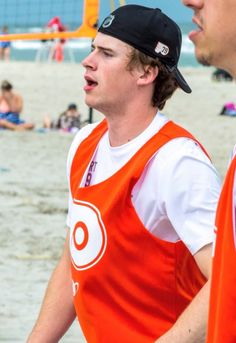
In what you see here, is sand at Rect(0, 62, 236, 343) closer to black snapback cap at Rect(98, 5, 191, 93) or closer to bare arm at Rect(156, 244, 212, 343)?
black snapback cap at Rect(98, 5, 191, 93)

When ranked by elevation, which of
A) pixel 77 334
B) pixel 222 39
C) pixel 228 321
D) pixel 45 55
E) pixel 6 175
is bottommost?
pixel 45 55

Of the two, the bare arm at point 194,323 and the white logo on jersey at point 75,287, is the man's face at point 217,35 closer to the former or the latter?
the bare arm at point 194,323

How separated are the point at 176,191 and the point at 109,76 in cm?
42

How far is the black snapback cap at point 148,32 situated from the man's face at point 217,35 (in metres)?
1.04

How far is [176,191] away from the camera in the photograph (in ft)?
9.23

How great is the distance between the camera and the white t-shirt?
279 centimetres

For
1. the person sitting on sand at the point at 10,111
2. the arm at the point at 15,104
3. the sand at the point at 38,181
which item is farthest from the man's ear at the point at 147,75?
the arm at the point at 15,104

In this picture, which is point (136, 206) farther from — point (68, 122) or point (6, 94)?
point (6, 94)

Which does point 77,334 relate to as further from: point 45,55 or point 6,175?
point 45,55

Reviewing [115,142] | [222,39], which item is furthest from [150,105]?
[222,39]

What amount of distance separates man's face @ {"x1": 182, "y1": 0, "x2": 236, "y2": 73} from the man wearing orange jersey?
0.85m

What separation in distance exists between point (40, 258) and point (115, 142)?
4.43 meters

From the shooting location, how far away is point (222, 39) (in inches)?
76.7

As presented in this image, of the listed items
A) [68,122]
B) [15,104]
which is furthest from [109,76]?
[15,104]
